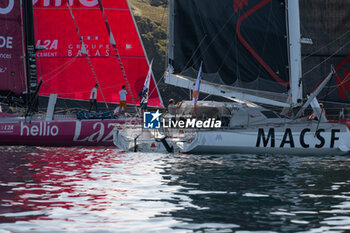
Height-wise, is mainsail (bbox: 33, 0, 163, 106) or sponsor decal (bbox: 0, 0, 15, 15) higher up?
sponsor decal (bbox: 0, 0, 15, 15)

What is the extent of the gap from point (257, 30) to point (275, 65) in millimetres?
1501

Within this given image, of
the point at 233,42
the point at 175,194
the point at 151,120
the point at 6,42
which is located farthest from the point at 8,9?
the point at 175,194

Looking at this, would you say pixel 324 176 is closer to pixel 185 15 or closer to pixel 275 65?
pixel 275 65

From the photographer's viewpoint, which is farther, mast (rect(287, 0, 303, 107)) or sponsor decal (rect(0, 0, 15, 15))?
sponsor decal (rect(0, 0, 15, 15))

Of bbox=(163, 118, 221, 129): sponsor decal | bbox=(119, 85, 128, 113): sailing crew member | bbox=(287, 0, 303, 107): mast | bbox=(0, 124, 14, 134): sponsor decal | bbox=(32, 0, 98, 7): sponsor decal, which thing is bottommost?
bbox=(0, 124, 14, 134): sponsor decal

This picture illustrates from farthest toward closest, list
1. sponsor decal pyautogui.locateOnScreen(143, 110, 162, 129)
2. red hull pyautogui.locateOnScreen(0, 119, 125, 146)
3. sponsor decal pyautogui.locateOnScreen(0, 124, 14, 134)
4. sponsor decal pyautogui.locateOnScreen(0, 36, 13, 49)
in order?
1. sponsor decal pyautogui.locateOnScreen(0, 36, 13, 49)
2. sponsor decal pyautogui.locateOnScreen(0, 124, 14, 134)
3. red hull pyautogui.locateOnScreen(0, 119, 125, 146)
4. sponsor decal pyautogui.locateOnScreen(143, 110, 162, 129)

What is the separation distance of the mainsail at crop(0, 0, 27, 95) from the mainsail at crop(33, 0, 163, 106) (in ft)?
7.73

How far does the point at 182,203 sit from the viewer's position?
12.0m

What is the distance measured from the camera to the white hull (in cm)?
2134

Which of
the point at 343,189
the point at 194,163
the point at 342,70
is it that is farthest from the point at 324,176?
the point at 342,70

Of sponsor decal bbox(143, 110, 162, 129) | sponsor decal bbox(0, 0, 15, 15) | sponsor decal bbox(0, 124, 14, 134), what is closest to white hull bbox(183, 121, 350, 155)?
sponsor decal bbox(143, 110, 162, 129)

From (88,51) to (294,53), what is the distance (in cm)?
1267

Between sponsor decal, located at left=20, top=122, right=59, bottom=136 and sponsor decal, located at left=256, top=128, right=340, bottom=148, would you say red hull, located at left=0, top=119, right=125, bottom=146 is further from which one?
sponsor decal, located at left=256, top=128, right=340, bottom=148

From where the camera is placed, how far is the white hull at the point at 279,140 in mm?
21344
